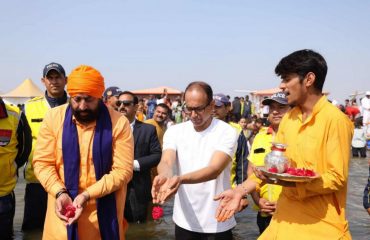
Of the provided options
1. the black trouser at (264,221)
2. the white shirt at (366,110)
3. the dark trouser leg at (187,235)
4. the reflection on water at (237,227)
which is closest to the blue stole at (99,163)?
the dark trouser leg at (187,235)

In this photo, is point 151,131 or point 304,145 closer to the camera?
point 304,145

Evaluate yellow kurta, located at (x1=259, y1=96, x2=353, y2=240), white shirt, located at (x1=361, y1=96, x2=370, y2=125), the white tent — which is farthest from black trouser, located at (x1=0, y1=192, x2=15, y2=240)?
the white tent

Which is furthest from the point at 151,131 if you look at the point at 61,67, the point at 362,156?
the point at 362,156

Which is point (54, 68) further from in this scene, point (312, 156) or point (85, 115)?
point (312, 156)

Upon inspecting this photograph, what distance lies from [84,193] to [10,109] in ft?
5.54

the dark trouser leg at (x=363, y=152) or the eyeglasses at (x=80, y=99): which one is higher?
the eyeglasses at (x=80, y=99)

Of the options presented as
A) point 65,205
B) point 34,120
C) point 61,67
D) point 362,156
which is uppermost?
point 61,67

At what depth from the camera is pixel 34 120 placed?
509cm

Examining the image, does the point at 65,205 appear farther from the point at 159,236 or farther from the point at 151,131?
the point at 159,236

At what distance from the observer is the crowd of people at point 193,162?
8.28 feet

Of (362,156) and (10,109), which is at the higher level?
(10,109)

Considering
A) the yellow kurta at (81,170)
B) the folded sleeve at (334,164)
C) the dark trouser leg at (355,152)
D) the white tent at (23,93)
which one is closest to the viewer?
the folded sleeve at (334,164)

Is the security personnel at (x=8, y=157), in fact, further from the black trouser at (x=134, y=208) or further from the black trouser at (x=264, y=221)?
the black trouser at (x=264, y=221)

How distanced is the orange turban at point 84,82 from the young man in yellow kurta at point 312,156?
1.41 meters
